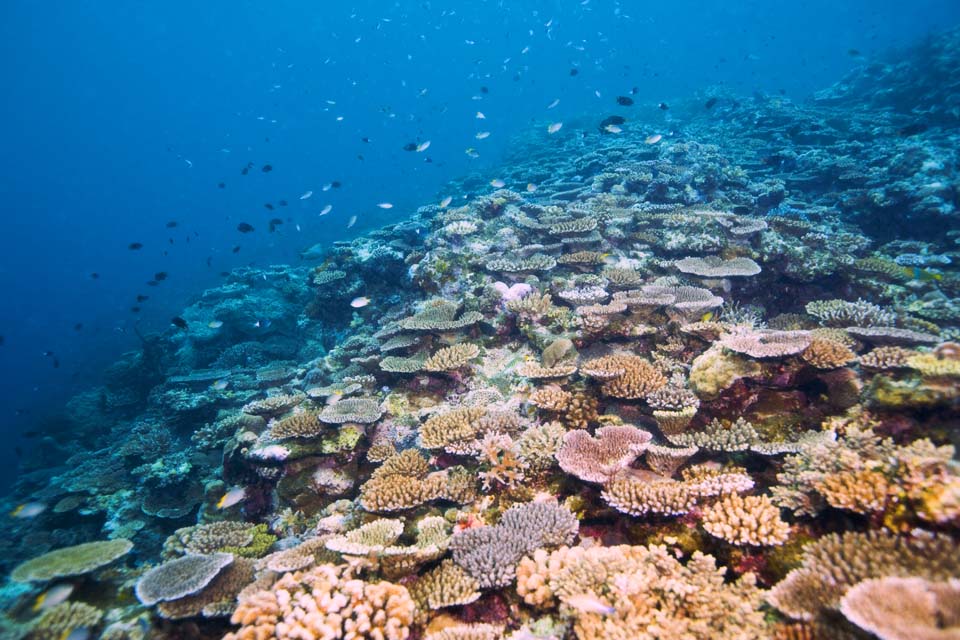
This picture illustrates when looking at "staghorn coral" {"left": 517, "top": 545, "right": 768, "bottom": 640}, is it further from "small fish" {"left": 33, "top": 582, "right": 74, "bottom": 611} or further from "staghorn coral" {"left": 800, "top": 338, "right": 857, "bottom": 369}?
"small fish" {"left": 33, "top": 582, "right": 74, "bottom": 611}

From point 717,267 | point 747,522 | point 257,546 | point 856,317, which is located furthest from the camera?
point 717,267

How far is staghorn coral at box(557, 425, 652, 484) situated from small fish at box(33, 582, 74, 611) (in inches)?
225

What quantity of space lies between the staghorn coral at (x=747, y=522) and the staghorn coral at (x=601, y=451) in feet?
3.06

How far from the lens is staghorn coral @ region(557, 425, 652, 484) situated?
459 centimetres

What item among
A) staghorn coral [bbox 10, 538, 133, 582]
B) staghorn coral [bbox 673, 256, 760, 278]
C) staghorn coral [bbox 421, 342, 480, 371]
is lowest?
staghorn coral [bbox 10, 538, 133, 582]

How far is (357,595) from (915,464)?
14.7 ft

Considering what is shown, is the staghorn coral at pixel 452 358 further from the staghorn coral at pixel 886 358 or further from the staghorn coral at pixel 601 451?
the staghorn coral at pixel 886 358

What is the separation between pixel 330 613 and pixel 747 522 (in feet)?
11.9

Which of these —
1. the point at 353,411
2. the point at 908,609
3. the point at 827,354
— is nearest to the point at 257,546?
the point at 353,411

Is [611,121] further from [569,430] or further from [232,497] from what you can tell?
[232,497]

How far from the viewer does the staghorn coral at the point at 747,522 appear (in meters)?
3.62

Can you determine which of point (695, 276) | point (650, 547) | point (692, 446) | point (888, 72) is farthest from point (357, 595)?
point (888, 72)

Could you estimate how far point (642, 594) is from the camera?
3398mm

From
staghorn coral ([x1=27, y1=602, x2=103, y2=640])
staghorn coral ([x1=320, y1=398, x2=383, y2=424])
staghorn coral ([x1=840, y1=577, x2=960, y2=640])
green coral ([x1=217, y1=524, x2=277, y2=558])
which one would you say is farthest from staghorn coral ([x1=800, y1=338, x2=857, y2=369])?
staghorn coral ([x1=27, y1=602, x2=103, y2=640])
